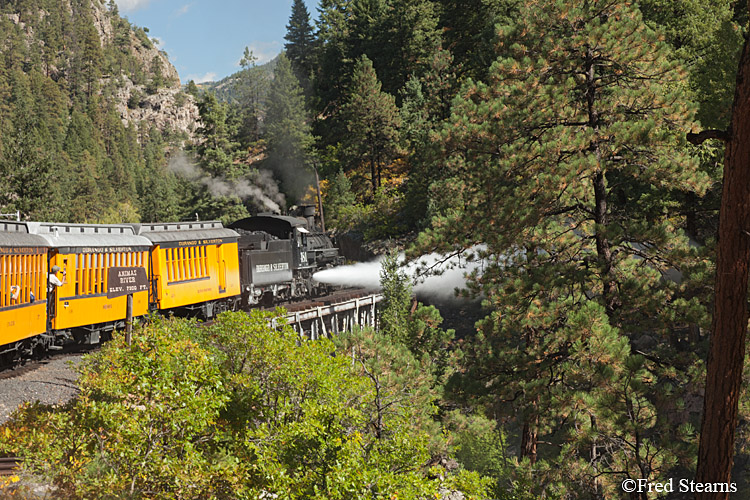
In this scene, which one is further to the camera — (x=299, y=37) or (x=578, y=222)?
(x=299, y=37)

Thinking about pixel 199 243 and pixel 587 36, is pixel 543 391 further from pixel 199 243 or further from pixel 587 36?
pixel 199 243

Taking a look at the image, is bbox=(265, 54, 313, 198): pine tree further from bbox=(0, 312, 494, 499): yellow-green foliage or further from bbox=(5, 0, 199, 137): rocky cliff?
bbox=(5, 0, 199, 137): rocky cliff

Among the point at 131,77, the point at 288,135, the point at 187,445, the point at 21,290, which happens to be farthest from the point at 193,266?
the point at 131,77

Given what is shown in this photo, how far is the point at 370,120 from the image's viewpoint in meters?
49.0

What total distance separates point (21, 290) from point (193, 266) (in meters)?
7.49

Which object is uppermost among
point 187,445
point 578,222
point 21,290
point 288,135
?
point 288,135

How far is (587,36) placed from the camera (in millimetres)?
10477

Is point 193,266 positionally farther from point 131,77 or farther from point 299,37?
point 131,77

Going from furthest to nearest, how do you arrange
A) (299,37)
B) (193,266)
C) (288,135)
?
(299,37), (288,135), (193,266)

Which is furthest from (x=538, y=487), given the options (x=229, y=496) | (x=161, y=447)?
(x=161, y=447)

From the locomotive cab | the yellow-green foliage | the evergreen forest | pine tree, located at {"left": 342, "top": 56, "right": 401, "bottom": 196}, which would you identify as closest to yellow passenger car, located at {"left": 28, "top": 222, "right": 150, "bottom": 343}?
the evergreen forest

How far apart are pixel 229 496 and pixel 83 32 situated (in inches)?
6993

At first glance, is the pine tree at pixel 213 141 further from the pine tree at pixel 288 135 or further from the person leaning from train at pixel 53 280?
the person leaning from train at pixel 53 280

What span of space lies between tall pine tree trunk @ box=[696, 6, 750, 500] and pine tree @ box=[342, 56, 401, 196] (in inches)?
1688
